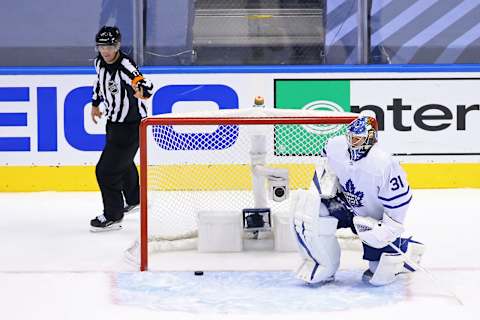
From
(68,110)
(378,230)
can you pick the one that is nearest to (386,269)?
(378,230)

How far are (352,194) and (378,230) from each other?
0.19 metres

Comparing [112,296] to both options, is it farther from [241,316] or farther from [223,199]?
[223,199]

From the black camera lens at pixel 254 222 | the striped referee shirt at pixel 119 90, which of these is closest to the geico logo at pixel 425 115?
the striped referee shirt at pixel 119 90

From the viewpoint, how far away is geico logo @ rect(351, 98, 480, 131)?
7.01 m

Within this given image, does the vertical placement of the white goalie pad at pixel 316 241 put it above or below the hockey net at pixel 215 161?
below

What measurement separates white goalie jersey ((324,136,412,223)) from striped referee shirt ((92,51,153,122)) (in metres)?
1.60

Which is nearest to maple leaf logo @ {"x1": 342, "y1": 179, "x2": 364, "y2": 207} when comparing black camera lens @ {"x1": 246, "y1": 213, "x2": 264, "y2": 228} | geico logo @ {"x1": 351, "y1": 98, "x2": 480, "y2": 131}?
black camera lens @ {"x1": 246, "y1": 213, "x2": 264, "y2": 228}

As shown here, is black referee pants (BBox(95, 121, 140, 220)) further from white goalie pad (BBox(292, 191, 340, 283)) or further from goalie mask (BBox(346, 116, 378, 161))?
goalie mask (BBox(346, 116, 378, 161))

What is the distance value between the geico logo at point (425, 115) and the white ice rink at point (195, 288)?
1.58 m

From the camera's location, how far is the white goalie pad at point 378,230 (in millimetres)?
4039

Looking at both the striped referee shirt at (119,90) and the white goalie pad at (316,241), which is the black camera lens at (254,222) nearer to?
the white goalie pad at (316,241)

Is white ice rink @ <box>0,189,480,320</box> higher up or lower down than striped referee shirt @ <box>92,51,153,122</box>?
lower down

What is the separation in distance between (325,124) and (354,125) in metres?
0.64

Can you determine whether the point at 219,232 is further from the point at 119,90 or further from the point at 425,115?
the point at 425,115
